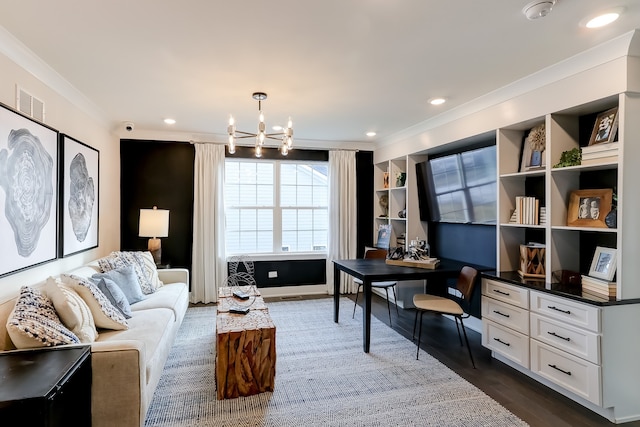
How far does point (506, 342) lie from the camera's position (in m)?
2.98

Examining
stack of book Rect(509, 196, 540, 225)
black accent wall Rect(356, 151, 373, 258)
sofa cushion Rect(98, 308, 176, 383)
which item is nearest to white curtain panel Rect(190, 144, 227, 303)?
sofa cushion Rect(98, 308, 176, 383)

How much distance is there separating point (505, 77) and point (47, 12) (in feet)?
10.7

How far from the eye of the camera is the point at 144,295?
355cm

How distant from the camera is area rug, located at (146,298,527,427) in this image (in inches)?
88.7

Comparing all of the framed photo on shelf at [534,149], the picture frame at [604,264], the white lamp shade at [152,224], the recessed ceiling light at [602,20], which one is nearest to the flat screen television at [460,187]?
the framed photo on shelf at [534,149]

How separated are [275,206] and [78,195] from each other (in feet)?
9.03

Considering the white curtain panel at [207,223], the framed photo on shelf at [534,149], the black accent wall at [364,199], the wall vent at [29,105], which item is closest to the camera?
the wall vent at [29,105]

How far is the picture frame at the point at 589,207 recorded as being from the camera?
2.52 metres

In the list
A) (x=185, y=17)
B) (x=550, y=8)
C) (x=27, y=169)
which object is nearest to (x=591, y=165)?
(x=550, y=8)

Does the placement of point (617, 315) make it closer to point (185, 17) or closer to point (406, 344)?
point (406, 344)

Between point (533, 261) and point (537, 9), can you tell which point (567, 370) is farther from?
point (537, 9)

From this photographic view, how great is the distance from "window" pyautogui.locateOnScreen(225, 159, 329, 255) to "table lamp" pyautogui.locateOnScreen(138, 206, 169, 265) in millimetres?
1071

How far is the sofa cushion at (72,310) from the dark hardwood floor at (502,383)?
246 centimetres

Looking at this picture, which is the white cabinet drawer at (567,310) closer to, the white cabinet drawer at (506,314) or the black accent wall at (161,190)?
the white cabinet drawer at (506,314)
